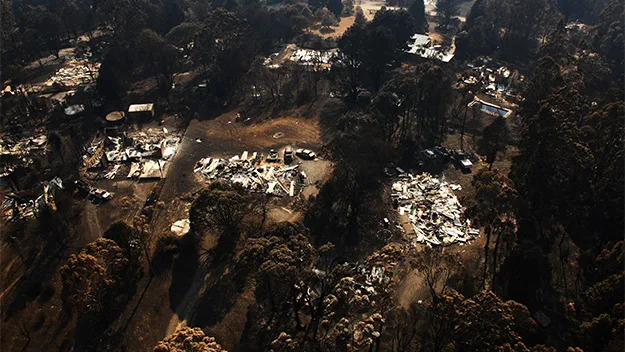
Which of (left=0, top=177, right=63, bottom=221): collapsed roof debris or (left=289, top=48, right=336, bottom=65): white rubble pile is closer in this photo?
(left=0, top=177, right=63, bottom=221): collapsed roof debris

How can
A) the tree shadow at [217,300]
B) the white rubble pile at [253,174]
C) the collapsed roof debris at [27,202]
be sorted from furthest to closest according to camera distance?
the white rubble pile at [253,174] → the collapsed roof debris at [27,202] → the tree shadow at [217,300]

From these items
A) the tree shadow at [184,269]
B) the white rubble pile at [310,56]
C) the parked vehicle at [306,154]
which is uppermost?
the tree shadow at [184,269]

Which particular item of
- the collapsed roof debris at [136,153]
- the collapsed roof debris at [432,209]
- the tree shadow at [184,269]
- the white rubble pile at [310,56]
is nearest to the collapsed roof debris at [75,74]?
the collapsed roof debris at [136,153]

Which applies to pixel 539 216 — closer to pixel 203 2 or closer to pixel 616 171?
pixel 616 171

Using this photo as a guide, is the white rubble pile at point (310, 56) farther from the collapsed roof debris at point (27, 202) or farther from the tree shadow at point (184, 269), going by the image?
the collapsed roof debris at point (27, 202)

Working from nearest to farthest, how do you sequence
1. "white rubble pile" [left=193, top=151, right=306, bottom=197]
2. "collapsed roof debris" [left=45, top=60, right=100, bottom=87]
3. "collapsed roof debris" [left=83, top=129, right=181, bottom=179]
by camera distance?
1. "white rubble pile" [left=193, top=151, right=306, bottom=197]
2. "collapsed roof debris" [left=83, top=129, right=181, bottom=179]
3. "collapsed roof debris" [left=45, top=60, right=100, bottom=87]

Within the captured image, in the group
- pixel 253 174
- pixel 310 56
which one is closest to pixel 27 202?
pixel 253 174

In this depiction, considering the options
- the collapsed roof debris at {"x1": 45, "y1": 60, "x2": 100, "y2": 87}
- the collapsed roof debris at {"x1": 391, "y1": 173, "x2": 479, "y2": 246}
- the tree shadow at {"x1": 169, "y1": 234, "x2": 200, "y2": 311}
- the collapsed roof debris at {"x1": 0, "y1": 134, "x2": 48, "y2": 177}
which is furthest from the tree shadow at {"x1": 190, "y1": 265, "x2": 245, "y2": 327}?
the collapsed roof debris at {"x1": 45, "y1": 60, "x2": 100, "y2": 87}

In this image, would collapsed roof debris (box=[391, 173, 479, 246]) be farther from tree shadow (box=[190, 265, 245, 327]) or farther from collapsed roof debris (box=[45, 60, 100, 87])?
collapsed roof debris (box=[45, 60, 100, 87])
